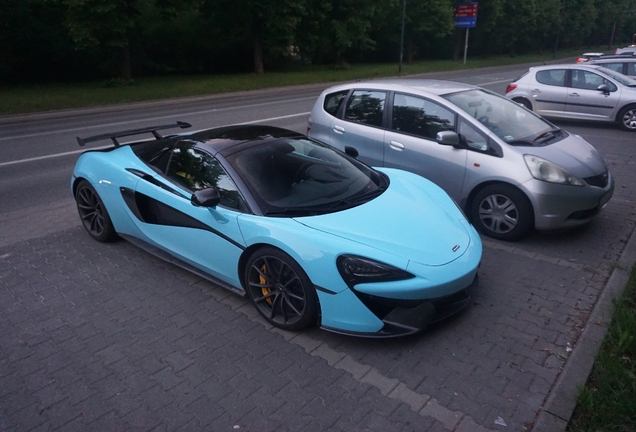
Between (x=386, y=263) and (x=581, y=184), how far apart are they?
298 cm

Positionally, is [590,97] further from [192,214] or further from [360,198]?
[192,214]

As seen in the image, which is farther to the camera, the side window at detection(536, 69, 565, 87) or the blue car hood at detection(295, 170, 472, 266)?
the side window at detection(536, 69, 565, 87)

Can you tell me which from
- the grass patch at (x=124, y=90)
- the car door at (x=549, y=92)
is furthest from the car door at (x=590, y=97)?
the grass patch at (x=124, y=90)

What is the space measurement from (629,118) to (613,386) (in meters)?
10.8

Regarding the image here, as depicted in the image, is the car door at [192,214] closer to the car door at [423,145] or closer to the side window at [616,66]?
the car door at [423,145]

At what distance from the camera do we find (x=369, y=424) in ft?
10.0

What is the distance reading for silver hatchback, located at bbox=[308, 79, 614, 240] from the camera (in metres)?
5.44

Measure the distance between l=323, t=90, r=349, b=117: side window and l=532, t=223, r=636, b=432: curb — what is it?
4067mm

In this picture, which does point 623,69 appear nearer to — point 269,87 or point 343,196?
point 343,196

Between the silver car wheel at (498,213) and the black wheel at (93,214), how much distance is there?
13.1ft

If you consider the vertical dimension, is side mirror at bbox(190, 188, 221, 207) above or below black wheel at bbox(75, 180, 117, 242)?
above

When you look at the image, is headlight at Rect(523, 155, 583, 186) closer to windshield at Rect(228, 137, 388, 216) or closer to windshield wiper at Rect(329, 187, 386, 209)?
windshield at Rect(228, 137, 388, 216)

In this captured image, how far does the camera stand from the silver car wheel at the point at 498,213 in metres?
5.57

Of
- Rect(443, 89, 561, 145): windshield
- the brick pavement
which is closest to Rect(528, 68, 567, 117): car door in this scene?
Rect(443, 89, 561, 145): windshield
